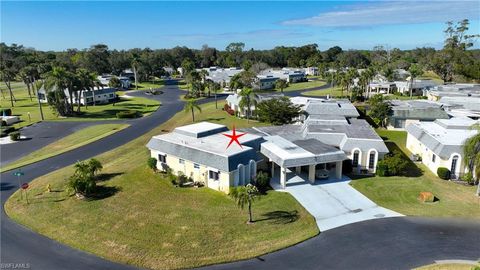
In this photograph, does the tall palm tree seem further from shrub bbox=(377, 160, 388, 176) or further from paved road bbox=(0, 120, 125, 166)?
shrub bbox=(377, 160, 388, 176)

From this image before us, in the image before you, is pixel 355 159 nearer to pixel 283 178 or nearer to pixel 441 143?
pixel 441 143

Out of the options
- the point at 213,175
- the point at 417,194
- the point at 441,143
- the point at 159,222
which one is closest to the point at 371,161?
the point at 417,194

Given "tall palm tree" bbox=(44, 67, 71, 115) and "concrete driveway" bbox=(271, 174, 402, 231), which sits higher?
"tall palm tree" bbox=(44, 67, 71, 115)

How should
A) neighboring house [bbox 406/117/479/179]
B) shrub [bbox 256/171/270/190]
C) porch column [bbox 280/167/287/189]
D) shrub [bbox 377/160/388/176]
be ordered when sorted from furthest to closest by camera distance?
shrub [bbox 377/160/388/176], neighboring house [bbox 406/117/479/179], porch column [bbox 280/167/287/189], shrub [bbox 256/171/270/190]

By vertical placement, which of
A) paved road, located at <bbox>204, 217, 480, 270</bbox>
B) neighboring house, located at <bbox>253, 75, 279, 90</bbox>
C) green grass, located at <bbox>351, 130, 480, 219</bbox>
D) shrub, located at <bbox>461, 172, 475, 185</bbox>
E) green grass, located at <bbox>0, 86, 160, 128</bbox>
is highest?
neighboring house, located at <bbox>253, 75, 279, 90</bbox>

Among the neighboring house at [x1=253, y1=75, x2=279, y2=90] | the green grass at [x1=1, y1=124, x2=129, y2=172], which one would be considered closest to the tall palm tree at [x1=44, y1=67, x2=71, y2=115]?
the green grass at [x1=1, y1=124, x2=129, y2=172]

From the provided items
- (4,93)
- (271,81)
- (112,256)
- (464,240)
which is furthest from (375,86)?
(4,93)
